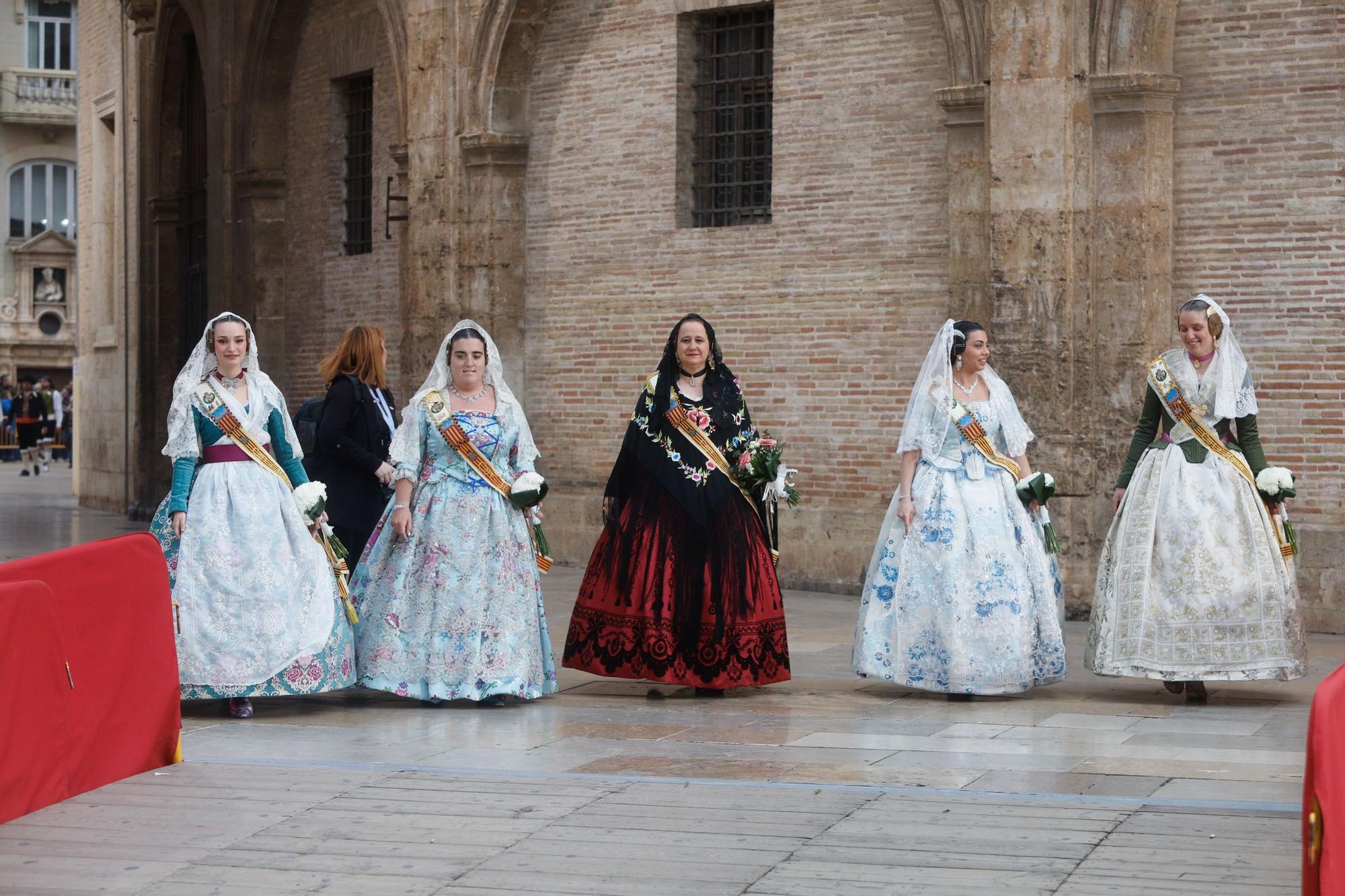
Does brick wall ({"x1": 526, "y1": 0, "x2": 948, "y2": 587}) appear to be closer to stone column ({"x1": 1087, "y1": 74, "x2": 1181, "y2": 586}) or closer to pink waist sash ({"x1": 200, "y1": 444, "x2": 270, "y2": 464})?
stone column ({"x1": 1087, "y1": 74, "x2": 1181, "y2": 586})

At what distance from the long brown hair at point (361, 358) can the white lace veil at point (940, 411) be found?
269 centimetres

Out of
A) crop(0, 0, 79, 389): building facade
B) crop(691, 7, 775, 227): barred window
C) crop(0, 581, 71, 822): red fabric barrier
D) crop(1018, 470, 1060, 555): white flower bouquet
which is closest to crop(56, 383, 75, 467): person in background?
crop(0, 0, 79, 389): building facade

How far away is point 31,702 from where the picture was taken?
226 inches

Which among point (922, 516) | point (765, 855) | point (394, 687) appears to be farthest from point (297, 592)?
point (765, 855)

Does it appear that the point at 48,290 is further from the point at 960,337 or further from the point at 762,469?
the point at 960,337

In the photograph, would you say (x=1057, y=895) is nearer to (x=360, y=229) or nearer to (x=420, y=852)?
(x=420, y=852)

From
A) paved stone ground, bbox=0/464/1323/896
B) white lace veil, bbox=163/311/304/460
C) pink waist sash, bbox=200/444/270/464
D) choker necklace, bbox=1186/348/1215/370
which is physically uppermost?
choker necklace, bbox=1186/348/1215/370

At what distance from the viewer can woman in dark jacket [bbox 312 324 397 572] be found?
9.48m

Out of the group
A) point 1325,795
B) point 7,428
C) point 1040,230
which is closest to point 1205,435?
point 1040,230

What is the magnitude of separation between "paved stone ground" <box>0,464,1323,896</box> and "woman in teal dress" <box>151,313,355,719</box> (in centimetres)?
21

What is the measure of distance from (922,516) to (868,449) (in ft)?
14.7

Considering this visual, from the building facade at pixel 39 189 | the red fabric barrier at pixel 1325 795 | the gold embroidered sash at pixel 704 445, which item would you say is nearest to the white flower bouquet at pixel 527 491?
the gold embroidered sash at pixel 704 445

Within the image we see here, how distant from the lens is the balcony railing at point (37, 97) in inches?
1748

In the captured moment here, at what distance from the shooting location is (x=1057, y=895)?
186 inches
